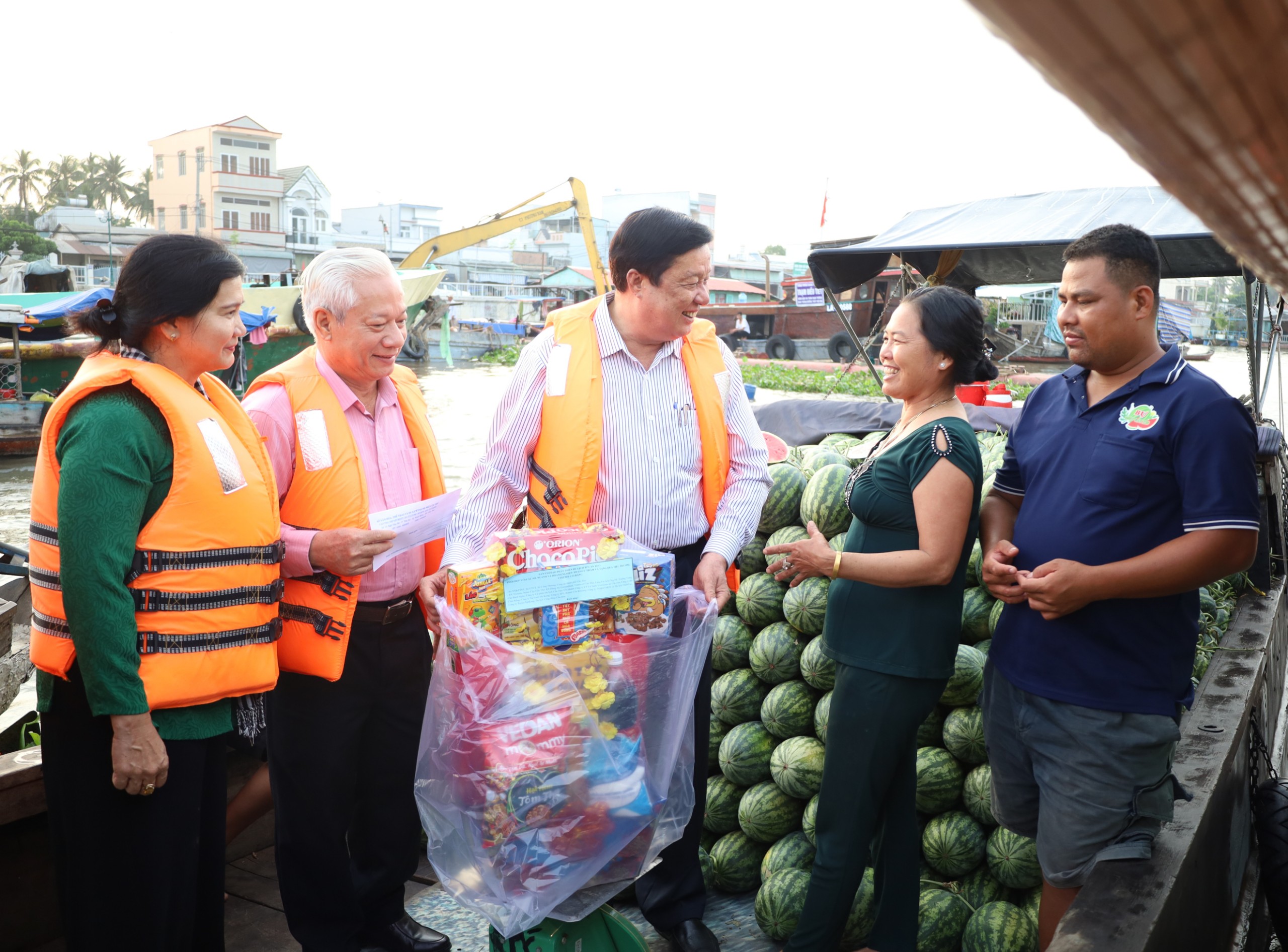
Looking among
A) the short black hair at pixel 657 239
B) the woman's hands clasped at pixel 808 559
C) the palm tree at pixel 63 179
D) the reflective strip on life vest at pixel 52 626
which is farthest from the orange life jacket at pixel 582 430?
the palm tree at pixel 63 179

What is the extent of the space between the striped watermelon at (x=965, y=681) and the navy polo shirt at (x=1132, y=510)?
2.65ft

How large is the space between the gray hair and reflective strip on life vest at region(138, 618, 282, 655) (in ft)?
2.95

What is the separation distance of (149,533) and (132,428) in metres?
0.24

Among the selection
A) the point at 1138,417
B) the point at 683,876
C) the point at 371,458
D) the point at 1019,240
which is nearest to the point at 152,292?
the point at 371,458

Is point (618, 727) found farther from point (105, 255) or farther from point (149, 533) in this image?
point (105, 255)

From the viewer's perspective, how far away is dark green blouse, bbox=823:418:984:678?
8.09 feet

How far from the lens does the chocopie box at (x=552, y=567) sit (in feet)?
7.11

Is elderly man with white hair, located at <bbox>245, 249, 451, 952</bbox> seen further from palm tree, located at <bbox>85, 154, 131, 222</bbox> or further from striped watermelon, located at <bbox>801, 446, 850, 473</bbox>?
palm tree, located at <bbox>85, 154, 131, 222</bbox>

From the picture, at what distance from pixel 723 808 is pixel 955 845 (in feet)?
2.75

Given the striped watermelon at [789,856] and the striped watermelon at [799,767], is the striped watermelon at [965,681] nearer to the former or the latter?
the striped watermelon at [799,767]

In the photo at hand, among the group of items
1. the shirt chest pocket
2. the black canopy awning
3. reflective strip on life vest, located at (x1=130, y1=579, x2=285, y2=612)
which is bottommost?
reflective strip on life vest, located at (x1=130, y1=579, x2=285, y2=612)

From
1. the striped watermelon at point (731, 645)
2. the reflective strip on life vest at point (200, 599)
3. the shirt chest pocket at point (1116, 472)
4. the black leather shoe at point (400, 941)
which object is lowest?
the black leather shoe at point (400, 941)

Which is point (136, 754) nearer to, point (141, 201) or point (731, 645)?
point (731, 645)

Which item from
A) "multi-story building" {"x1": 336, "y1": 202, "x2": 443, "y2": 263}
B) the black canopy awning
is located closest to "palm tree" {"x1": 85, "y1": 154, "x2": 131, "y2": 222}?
"multi-story building" {"x1": 336, "y1": 202, "x2": 443, "y2": 263}
